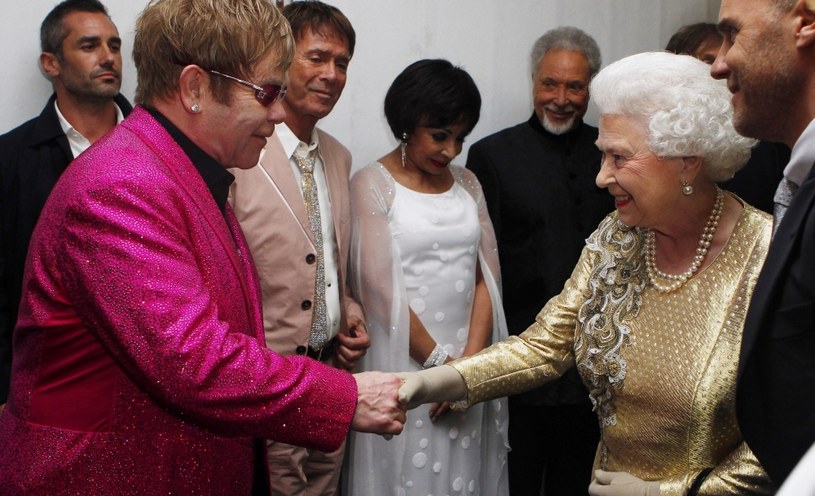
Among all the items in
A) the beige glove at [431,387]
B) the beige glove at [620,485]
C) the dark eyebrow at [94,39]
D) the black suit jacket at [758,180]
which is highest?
the dark eyebrow at [94,39]

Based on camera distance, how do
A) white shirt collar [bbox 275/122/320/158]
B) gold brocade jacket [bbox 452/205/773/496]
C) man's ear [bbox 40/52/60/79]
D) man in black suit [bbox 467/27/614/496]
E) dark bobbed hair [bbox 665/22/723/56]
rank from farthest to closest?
dark bobbed hair [bbox 665/22/723/56]
man in black suit [bbox 467/27/614/496]
man's ear [bbox 40/52/60/79]
white shirt collar [bbox 275/122/320/158]
gold brocade jacket [bbox 452/205/773/496]

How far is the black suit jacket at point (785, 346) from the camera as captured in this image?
135 centimetres

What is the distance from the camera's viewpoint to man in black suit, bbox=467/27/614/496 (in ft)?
10.5

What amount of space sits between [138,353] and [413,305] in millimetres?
1460

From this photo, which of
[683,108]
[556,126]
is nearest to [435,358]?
[556,126]

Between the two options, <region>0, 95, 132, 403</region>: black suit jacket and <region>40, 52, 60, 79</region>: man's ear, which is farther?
<region>40, 52, 60, 79</region>: man's ear

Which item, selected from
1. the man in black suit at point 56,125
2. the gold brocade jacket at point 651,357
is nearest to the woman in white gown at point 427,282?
the gold brocade jacket at point 651,357

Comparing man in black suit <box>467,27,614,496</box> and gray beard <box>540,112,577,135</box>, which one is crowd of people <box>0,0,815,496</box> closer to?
man in black suit <box>467,27,614,496</box>

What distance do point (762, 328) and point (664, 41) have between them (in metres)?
3.31

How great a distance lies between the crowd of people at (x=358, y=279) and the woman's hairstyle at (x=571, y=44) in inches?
24.7

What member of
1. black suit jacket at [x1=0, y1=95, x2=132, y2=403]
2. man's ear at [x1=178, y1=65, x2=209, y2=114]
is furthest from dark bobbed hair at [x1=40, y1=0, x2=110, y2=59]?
man's ear at [x1=178, y1=65, x2=209, y2=114]

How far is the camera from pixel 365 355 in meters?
2.89

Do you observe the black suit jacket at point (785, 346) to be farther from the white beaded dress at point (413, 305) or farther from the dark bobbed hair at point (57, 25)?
the dark bobbed hair at point (57, 25)

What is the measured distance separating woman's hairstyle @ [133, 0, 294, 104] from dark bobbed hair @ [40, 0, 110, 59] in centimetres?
123
